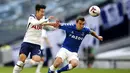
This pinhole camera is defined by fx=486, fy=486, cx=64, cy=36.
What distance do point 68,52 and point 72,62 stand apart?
36 centimetres

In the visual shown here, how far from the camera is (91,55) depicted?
1085 inches

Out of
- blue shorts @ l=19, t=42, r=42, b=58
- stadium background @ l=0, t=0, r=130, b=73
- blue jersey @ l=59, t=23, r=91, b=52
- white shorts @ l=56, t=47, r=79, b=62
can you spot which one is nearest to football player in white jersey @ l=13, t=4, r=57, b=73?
blue shorts @ l=19, t=42, r=42, b=58

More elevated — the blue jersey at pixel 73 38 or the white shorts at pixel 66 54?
the blue jersey at pixel 73 38

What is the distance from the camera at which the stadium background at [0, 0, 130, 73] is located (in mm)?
28234

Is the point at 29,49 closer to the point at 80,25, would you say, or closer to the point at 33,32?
the point at 33,32

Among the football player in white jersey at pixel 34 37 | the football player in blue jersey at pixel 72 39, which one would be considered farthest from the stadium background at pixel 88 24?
the football player in white jersey at pixel 34 37

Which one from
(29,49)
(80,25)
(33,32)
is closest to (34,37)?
(33,32)

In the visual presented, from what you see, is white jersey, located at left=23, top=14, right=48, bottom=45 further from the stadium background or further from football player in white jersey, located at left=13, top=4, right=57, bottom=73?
the stadium background

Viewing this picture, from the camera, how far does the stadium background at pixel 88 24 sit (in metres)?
28.2

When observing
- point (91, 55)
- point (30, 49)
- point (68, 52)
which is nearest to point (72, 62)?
point (68, 52)

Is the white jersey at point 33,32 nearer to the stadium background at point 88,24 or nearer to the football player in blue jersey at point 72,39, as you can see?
the football player in blue jersey at point 72,39

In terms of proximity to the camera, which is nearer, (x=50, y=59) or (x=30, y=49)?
(x=30, y=49)

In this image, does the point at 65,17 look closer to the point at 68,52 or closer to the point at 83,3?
the point at 83,3

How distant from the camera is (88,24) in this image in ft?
92.4
